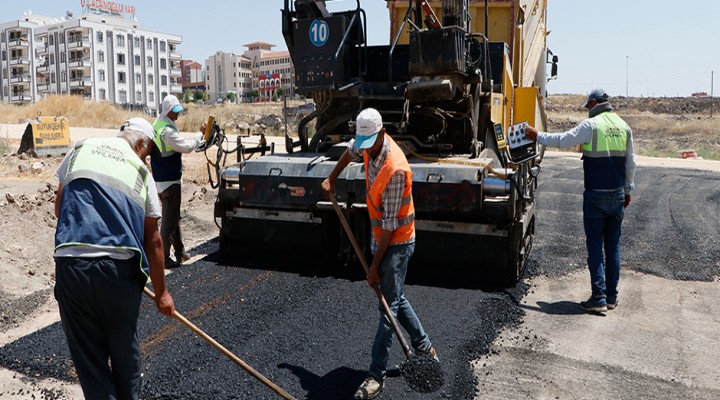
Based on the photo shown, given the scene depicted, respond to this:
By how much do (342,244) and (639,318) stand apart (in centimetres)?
256

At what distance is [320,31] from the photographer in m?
6.54

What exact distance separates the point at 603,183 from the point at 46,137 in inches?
454

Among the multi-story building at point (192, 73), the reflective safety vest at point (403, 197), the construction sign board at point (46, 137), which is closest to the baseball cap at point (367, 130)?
the reflective safety vest at point (403, 197)

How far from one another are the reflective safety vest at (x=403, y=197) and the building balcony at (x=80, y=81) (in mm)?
66191

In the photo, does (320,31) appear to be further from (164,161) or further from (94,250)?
(94,250)

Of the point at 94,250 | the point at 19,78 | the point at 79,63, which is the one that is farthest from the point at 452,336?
the point at 19,78

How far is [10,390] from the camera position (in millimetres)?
3855

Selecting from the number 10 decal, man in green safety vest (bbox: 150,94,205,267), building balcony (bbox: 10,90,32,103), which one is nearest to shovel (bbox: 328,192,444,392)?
man in green safety vest (bbox: 150,94,205,267)

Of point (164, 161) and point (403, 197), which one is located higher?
point (164, 161)

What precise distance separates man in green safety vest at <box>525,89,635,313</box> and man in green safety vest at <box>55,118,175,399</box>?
357cm

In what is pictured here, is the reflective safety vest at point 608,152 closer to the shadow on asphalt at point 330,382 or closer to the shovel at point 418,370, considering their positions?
the shovel at point 418,370

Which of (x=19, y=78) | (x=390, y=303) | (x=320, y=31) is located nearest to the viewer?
(x=390, y=303)

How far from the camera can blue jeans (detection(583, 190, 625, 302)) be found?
5.32 m

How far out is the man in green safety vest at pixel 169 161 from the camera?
20.1ft
